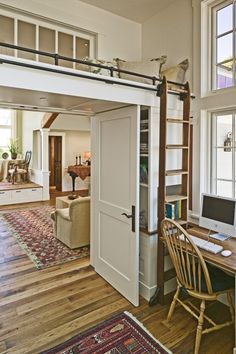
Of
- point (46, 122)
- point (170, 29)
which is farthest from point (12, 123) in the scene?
point (170, 29)

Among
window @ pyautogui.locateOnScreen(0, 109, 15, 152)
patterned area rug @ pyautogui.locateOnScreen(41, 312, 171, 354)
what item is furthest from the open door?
window @ pyautogui.locateOnScreen(0, 109, 15, 152)

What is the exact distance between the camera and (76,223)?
3.96 m

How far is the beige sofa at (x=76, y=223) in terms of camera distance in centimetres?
393

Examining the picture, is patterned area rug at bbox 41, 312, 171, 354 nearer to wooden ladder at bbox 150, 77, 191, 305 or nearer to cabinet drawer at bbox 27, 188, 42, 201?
wooden ladder at bbox 150, 77, 191, 305

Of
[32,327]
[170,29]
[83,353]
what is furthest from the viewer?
[170,29]

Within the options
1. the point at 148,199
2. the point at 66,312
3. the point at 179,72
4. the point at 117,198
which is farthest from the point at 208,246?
the point at 179,72

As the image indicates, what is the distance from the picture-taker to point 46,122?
7.18m

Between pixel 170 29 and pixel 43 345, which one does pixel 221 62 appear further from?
pixel 43 345

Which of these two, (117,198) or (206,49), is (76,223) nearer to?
(117,198)

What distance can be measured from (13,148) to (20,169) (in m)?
1.00

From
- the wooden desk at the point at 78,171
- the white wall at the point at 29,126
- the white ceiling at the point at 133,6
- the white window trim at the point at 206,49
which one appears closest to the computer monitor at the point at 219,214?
the white window trim at the point at 206,49

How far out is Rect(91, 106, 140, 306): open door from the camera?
8.24 feet

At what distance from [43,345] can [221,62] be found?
10.4ft

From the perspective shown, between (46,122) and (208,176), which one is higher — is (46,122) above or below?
above
